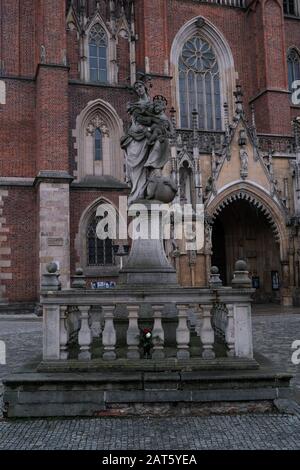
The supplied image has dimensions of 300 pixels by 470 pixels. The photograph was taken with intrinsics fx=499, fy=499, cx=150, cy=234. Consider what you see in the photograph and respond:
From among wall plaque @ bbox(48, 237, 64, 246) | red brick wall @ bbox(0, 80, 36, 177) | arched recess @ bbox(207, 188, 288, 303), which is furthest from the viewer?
arched recess @ bbox(207, 188, 288, 303)

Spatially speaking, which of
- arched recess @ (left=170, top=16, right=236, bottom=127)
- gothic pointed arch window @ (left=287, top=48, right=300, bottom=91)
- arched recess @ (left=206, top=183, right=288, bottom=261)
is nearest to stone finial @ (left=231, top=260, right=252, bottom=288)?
arched recess @ (left=206, top=183, right=288, bottom=261)

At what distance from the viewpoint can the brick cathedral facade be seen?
66.1 ft

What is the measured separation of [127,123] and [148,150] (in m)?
15.3

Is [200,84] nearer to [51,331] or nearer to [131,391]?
[51,331]

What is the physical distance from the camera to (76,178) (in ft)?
72.5

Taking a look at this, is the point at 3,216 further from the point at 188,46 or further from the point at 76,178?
the point at 188,46

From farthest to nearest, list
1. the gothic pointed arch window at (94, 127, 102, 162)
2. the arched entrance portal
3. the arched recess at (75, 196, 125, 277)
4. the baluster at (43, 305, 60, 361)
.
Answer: the arched entrance portal
the gothic pointed arch window at (94, 127, 102, 162)
the arched recess at (75, 196, 125, 277)
the baluster at (43, 305, 60, 361)

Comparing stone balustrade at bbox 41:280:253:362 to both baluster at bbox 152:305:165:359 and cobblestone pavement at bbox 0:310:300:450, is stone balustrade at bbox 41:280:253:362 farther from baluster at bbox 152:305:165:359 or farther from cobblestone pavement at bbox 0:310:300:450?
cobblestone pavement at bbox 0:310:300:450

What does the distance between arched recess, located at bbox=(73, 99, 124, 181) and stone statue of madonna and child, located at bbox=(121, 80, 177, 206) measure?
14.2 m

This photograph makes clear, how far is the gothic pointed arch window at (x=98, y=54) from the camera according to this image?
2342 cm

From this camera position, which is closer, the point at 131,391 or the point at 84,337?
the point at 131,391

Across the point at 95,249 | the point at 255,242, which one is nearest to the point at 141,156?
the point at 95,249

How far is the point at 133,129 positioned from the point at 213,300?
3555 mm

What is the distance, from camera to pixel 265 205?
21.1 meters
